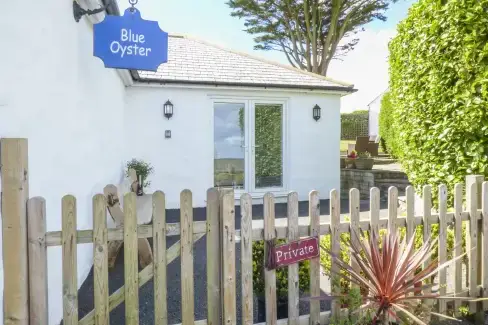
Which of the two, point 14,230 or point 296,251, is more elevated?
point 14,230

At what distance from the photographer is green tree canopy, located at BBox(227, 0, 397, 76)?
18531 millimetres

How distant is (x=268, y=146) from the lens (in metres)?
9.29

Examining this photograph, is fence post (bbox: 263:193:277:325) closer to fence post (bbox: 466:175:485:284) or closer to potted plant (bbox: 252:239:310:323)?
potted plant (bbox: 252:239:310:323)

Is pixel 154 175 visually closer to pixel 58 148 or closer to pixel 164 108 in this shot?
pixel 164 108

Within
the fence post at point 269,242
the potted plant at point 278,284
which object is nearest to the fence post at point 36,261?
the fence post at point 269,242

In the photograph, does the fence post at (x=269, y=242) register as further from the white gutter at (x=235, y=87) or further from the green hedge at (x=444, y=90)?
the white gutter at (x=235, y=87)

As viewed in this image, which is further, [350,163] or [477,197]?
[350,163]

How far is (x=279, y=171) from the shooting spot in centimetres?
938

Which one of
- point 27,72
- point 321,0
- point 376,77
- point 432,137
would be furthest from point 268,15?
point 376,77

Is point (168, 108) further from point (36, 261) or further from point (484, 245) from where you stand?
point (484, 245)

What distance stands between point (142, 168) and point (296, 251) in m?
5.78

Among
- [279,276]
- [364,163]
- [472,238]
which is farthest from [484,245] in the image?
[364,163]

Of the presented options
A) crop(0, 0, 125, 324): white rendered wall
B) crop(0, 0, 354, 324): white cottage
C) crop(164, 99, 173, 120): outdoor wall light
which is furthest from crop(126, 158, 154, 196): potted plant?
crop(0, 0, 125, 324): white rendered wall

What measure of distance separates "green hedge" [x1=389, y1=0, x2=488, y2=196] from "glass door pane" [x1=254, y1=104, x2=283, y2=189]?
483cm
